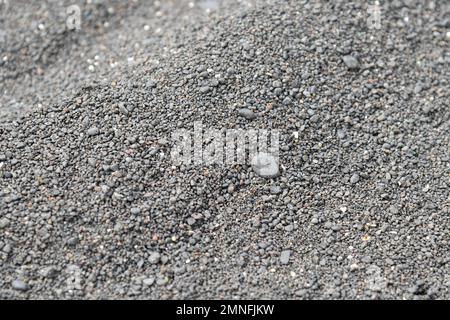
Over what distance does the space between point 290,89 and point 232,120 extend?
38 cm

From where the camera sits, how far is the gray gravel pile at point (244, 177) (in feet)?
10.1

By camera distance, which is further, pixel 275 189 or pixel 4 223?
pixel 275 189

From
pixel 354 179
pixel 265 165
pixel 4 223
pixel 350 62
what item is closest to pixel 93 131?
pixel 4 223

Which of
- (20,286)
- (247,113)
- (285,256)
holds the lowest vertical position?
(285,256)

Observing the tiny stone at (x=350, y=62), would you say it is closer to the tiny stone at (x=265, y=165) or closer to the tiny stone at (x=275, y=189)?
the tiny stone at (x=265, y=165)

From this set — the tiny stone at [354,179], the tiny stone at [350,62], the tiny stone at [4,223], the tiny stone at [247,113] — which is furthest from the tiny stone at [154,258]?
the tiny stone at [350,62]

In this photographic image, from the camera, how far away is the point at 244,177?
11.0ft

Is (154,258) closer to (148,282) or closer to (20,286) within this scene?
(148,282)

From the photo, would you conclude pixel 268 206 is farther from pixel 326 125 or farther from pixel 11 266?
pixel 11 266

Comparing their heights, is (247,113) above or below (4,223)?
above

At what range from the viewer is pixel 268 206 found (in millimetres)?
3297

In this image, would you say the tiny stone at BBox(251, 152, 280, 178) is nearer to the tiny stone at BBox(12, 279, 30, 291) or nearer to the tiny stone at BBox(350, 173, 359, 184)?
the tiny stone at BBox(350, 173, 359, 184)

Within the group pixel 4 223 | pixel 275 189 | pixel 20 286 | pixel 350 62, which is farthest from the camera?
pixel 350 62

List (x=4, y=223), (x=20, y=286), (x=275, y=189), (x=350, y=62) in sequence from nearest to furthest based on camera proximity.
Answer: (x=20, y=286), (x=4, y=223), (x=275, y=189), (x=350, y=62)
